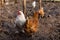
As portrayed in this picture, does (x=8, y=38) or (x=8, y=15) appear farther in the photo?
(x=8, y=15)

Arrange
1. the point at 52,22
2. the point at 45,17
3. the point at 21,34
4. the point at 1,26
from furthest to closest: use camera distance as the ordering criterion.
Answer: the point at 45,17, the point at 52,22, the point at 1,26, the point at 21,34

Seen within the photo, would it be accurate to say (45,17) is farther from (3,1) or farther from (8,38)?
(3,1)

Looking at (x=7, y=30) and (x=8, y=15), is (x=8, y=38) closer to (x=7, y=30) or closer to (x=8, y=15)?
(x=7, y=30)

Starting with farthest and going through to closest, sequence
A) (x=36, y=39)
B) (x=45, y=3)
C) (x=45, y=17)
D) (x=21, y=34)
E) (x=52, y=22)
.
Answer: (x=45, y=3)
(x=45, y=17)
(x=52, y=22)
(x=21, y=34)
(x=36, y=39)

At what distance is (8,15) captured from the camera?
244 inches

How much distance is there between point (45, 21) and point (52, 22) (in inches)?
9.8

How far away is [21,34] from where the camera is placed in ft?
14.1

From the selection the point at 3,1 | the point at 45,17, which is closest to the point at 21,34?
the point at 45,17

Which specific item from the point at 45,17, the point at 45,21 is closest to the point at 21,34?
the point at 45,21

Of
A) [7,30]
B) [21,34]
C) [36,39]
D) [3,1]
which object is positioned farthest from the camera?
[3,1]

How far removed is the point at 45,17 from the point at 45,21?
1.75 ft

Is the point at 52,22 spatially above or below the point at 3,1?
below

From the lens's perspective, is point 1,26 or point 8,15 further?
point 8,15

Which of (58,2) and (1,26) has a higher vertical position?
(58,2)
